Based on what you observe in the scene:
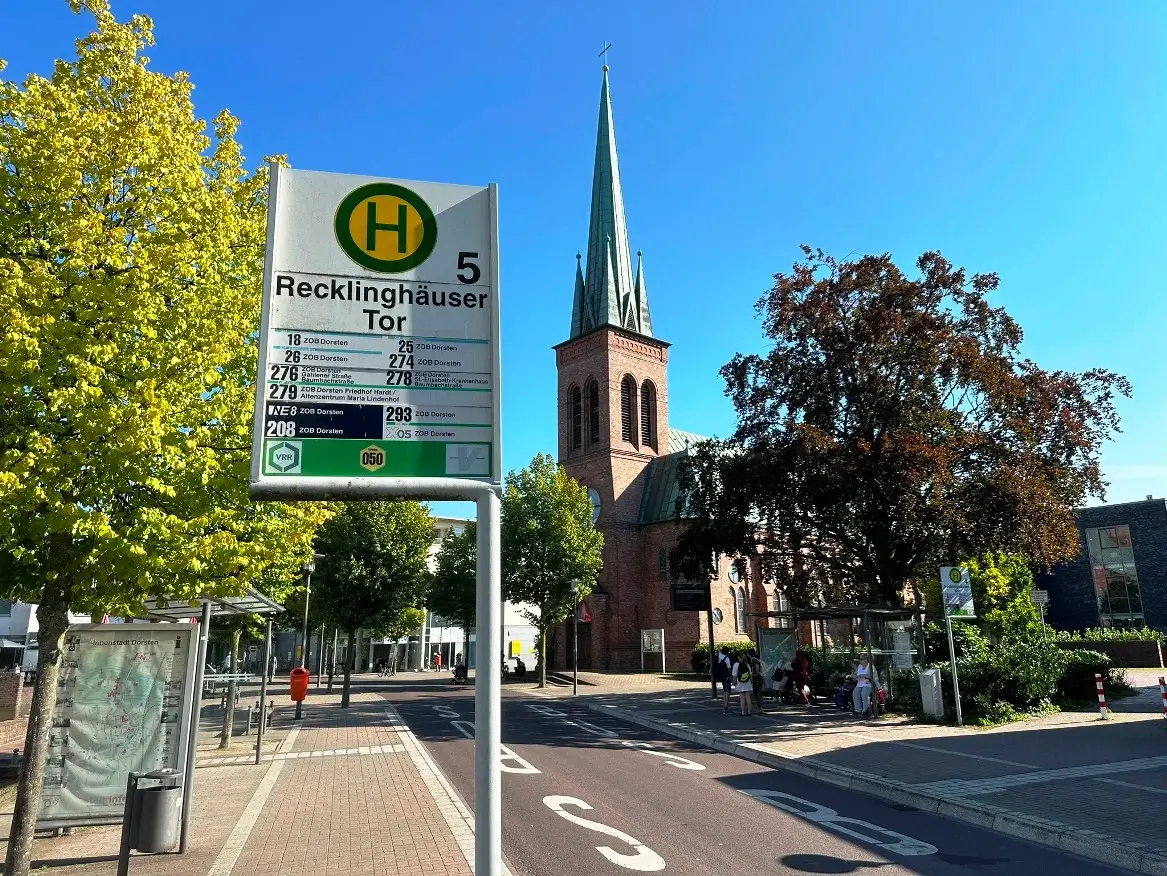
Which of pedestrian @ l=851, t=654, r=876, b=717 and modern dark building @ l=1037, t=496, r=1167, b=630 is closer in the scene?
pedestrian @ l=851, t=654, r=876, b=717

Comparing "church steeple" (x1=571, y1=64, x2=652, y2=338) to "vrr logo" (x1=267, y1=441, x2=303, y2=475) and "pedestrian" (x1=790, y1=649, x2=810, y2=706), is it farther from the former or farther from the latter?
"vrr logo" (x1=267, y1=441, x2=303, y2=475)

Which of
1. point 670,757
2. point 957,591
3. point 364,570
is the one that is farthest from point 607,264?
point 670,757

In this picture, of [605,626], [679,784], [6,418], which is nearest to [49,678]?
[6,418]

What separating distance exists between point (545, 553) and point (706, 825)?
86.4ft

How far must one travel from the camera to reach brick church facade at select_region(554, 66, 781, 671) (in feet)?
152

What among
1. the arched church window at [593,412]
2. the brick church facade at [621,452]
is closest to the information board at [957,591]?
the brick church facade at [621,452]

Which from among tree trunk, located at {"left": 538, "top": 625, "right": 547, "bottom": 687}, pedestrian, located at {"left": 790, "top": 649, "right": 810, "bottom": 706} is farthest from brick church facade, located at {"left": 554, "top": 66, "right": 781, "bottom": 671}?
pedestrian, located at {"left": 790, "top": 649, "right": 810, "bottom": 706}

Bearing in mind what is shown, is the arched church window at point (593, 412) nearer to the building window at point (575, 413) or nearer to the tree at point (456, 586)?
the building window at point (575, 413)

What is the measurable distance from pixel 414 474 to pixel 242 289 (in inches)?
230

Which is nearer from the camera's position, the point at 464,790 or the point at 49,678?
the point at 49,678

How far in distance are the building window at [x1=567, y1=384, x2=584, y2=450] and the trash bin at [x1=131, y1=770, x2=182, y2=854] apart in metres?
44.6

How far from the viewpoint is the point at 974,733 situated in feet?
52.0

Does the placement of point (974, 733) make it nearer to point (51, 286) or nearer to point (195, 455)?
point (195, 455)

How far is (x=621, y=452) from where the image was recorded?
4962 cm
